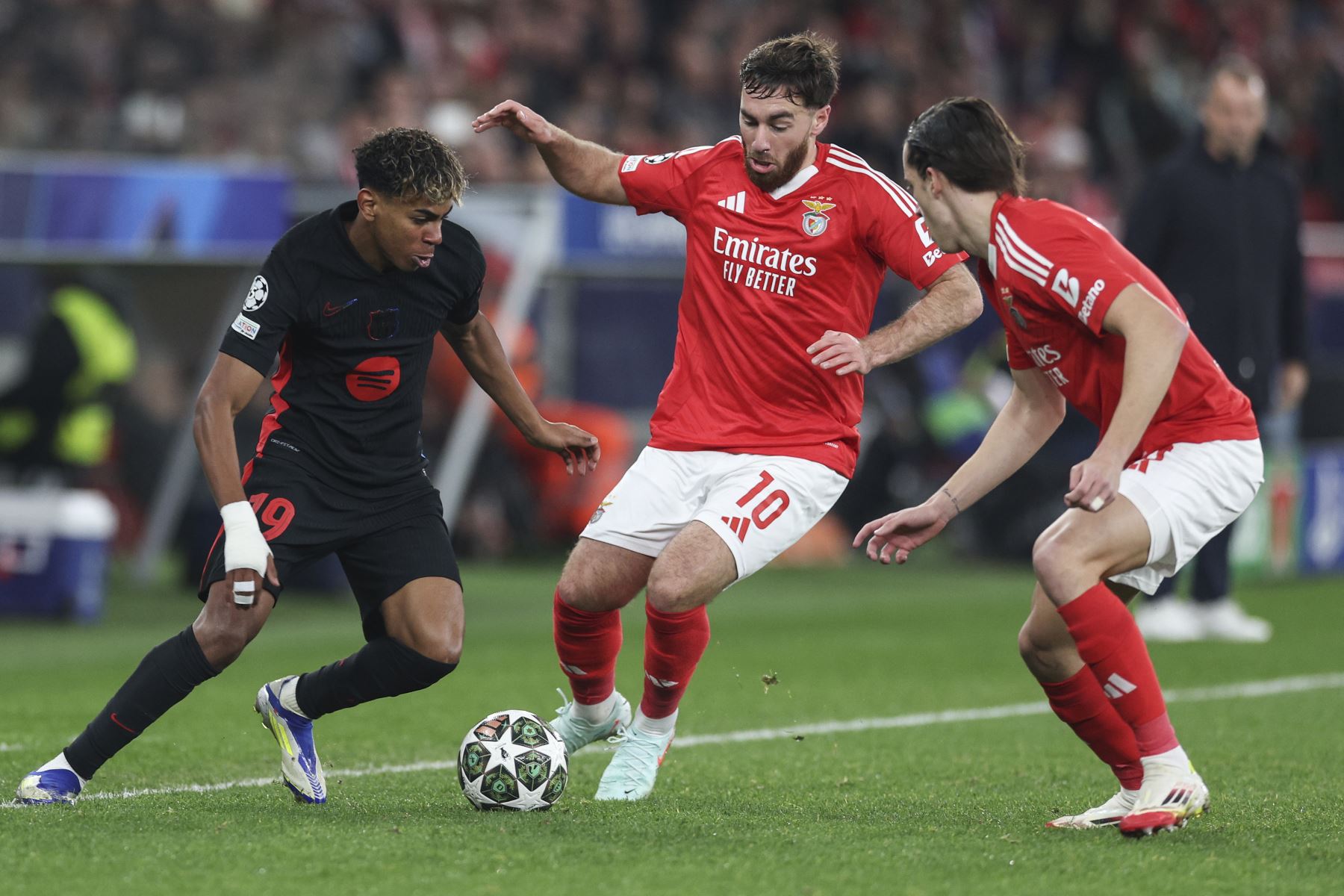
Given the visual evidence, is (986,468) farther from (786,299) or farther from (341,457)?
(341,457)

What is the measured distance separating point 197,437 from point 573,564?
4.13 ft

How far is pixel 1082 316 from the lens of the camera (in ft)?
15.9

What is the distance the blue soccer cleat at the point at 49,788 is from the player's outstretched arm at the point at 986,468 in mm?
2333

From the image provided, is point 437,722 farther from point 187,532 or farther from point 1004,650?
point 187,532

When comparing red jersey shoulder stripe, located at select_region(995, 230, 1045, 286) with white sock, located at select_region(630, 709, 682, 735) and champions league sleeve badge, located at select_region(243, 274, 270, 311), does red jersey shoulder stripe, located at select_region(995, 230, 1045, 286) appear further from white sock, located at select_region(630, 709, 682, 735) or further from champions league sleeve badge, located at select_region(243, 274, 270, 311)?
champions league sleeve badge, located at select_region(243, 274, 270, 311)

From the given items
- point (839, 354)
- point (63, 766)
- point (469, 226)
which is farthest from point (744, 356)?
point (469, 226)

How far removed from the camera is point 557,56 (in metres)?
16.6

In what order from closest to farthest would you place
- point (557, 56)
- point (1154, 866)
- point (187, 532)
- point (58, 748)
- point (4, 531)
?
point (1154, 866)
point (58, 748)
point (4, 531)
point (187, 532)
point (557, 56)

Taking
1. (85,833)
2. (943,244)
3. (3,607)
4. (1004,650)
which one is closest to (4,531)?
(3,607)

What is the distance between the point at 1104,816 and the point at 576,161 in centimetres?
262

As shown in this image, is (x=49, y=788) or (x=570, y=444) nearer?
(x=49, y=788)

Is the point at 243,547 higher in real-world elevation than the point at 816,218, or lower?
lower

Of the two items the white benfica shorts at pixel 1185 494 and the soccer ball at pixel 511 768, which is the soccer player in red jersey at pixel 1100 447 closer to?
the white benfica shorts at pixel 1185 494

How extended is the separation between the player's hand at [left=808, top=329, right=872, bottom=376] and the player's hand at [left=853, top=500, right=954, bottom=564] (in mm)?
445
